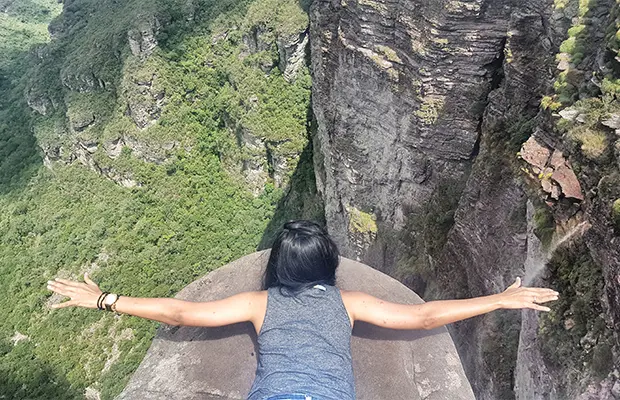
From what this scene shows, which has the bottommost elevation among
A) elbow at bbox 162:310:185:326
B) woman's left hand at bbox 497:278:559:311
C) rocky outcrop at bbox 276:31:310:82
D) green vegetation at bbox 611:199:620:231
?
rocky outcrop at bbox 276:31:310:82

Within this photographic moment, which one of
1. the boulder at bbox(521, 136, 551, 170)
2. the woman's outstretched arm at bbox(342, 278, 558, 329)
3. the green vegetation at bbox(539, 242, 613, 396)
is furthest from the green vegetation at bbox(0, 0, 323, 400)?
the woman's outstretched arm at bbox(342, 278, 558, 329)

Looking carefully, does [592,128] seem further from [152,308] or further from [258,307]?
[152,308]

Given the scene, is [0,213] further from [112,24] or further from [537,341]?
[537,341]

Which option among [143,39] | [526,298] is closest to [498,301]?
[526,298]

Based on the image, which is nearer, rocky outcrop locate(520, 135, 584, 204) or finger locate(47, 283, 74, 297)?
finger locate(47, 283, 74, 297)

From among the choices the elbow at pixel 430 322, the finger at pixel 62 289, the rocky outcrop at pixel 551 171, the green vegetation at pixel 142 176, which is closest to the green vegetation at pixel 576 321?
the rocky outcrop at pixel 551 171

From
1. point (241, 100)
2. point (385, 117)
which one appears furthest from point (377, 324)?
point (241, 100)

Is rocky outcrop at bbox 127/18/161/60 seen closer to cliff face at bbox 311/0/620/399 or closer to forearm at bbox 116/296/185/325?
cliff face at bbox 311/0/620/399

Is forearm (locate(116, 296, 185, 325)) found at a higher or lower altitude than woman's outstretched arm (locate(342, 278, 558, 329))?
higher
